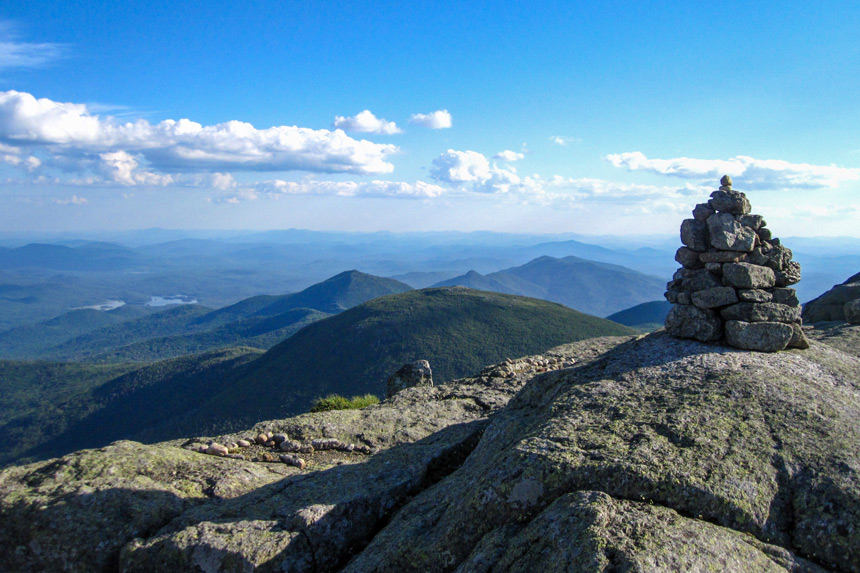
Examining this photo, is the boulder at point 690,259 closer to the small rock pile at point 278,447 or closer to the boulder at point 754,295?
the boulder at point 754,295

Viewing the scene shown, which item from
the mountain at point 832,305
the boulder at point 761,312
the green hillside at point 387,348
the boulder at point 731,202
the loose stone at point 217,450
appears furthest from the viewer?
the green hillside at point 387,348

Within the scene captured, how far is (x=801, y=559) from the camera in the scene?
21.5ft

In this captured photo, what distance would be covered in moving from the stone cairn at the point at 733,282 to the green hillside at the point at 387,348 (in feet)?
A: 403

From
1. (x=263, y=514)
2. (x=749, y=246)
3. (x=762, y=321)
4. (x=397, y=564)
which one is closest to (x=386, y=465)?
(x=263, y=514)

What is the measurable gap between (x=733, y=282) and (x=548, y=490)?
8.62 metres

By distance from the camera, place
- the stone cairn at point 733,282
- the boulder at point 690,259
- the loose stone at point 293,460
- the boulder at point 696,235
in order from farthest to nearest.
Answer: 1. the boulder at point 690,259
2. the boulder at point 696,235
3. the loose stone at point 293,460
4. the stone cairn at point 733,282

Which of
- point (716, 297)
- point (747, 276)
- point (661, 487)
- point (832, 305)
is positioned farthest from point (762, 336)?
point (832, 305)

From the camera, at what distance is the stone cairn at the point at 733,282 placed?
12.0m

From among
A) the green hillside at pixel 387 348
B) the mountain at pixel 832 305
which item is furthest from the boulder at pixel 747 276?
the green hillside at pixel 387 348

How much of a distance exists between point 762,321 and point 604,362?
4166 millimetres

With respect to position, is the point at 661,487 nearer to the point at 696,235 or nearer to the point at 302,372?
the point at 696,235

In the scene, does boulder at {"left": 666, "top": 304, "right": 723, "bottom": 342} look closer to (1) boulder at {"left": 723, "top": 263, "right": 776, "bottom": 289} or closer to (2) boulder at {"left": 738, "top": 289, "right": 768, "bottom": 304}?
(2) boulder at {"left": 738, "top": 289, "right": 768, "bottom": 304}

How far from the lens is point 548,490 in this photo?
7699 millimetres

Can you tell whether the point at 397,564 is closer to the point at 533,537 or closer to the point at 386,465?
the point at 533,537
